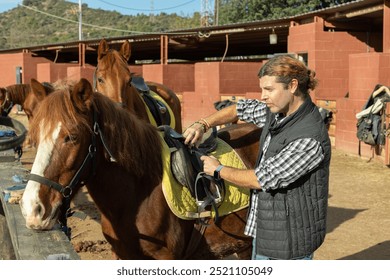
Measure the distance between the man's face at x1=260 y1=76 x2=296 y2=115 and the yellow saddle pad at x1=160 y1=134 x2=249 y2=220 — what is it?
0.82m

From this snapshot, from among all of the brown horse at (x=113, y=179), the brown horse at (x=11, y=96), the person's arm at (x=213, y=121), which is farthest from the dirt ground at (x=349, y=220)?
the brown horse at (x=11, y=96)

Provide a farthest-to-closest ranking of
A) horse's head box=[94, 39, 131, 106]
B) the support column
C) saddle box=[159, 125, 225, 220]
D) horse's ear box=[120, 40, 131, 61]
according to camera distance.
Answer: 1. the support column
2. horse's ear box=[120, 40, 131, 61]
3. horse's head box=[94, 39, 131, 106]
4. saddle box=[159, 125, 225, 220]

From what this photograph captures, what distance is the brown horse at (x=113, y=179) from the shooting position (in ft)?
8.46

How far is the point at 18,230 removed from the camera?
10.3 feet

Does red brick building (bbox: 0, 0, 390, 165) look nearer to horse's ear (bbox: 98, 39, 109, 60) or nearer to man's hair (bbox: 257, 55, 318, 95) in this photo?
horse's ear (bbox: 98, 39, 109, 60)

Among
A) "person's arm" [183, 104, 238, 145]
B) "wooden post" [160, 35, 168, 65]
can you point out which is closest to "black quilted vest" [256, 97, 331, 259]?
"person's arm" [183, 104, 238, 145]

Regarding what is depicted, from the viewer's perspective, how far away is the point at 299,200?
2.53 meters

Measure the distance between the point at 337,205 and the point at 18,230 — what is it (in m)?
5.50

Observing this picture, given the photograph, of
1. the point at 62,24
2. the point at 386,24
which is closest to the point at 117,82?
the point at 386,24

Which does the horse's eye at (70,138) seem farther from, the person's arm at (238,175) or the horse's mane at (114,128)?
the person's arm at (238,175)

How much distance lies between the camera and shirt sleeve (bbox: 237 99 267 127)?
3146 millimetres

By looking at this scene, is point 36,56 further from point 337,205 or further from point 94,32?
point 94,32
